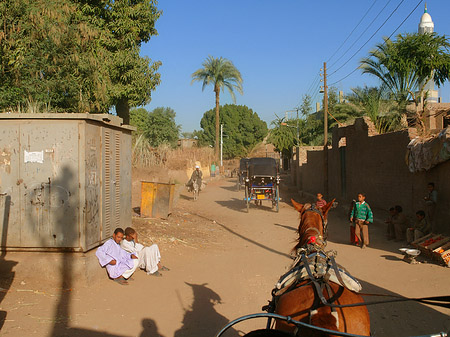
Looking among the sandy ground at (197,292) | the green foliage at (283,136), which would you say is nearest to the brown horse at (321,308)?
the sandy ground at (197,292)

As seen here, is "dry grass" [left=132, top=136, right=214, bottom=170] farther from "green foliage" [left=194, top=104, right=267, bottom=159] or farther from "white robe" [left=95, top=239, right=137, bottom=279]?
"green foliage" [left=194, top=104, right=267, bottom=159]

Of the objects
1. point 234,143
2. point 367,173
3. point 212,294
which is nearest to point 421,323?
point 212,294

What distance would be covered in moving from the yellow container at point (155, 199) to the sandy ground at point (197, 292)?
0.79m

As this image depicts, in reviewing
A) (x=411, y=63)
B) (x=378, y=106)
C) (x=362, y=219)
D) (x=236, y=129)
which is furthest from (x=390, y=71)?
(x=236, y=129)

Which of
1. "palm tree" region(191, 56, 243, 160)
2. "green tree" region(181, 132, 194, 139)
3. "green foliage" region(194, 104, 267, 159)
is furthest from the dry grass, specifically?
"green tree" region(181, 132, 194, 139)

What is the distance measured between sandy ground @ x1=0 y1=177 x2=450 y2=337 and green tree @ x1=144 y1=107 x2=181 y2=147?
52128 mm

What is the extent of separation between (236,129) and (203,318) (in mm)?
78192

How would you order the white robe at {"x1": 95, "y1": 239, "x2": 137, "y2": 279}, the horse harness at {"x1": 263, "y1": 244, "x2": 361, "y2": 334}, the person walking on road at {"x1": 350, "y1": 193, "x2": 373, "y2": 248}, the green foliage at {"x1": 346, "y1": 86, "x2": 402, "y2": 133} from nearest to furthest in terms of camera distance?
the horse harness at {"x1": 263, "y1": 244, "x2": 361, "y2": 334}, the white robe at {"x1": 95, "y1": 239, "x2": 137, "y2": 279}, the person walking on road at {"x1": 350, "y1": 193, "x2": 373, "y2": 248}, the green foliage at {"x1": 346, "y1": 86, "x2": 402, "y2": 133}

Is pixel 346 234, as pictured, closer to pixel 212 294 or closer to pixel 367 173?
pixel 367 173

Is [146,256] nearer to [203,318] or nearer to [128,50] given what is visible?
[203,318]

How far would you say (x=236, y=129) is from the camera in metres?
83.7

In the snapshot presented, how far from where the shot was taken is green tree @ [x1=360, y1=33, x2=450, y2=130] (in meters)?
30.1

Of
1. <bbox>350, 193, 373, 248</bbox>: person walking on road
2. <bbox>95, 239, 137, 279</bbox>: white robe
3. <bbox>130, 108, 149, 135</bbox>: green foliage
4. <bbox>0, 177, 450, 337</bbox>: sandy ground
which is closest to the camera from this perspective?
<bbox>0, 177, 450, 337</bbox>: sandy ground

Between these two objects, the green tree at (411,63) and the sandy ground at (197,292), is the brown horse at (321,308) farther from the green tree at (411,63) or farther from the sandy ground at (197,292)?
the green tree at (411,63)
